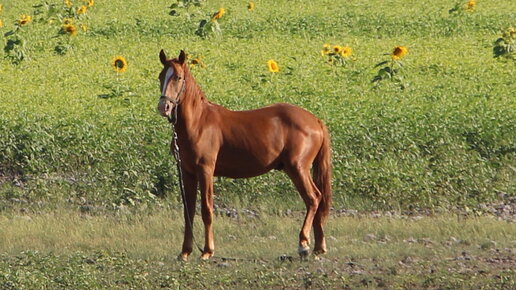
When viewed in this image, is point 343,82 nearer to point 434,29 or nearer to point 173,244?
point 434,29

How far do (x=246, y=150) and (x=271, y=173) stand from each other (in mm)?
4341

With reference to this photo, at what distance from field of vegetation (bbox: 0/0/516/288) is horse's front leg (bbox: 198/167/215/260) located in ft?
1.05

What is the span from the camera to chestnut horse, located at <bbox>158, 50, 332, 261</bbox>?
13078mm

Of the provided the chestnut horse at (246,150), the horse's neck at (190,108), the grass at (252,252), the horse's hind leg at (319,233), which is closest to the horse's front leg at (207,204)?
the chestnut horse at (246,150)

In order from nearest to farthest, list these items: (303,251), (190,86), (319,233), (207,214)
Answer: (190,86) → (303,251) → (207,214) → (319,233)

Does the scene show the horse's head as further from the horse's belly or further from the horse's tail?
the horse's tail

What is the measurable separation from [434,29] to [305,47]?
393 cm

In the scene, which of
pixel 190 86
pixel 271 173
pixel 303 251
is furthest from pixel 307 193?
pixel 271 173

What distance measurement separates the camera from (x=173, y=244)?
14.4 metres

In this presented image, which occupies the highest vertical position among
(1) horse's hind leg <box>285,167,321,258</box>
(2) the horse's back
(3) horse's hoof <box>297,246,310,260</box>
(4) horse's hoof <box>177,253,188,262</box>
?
(2) the horse's back

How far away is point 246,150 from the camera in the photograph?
1338cm

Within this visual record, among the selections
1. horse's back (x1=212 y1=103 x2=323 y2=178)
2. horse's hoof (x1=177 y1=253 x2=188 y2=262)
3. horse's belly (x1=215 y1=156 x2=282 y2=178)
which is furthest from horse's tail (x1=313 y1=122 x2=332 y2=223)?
horse's hoof (x1=177 y1=253 x2=188 y2=262)

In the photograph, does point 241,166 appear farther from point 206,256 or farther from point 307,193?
point 206,256

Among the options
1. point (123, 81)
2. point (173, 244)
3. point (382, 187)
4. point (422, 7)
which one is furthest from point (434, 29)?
point (173, 244)
